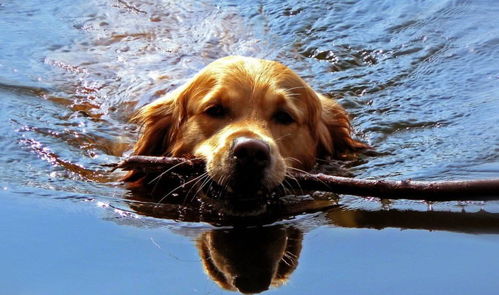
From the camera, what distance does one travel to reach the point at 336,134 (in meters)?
6.08

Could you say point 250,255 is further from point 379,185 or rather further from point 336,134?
point 336,134

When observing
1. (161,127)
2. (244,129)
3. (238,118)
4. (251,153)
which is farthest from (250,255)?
(161,127)

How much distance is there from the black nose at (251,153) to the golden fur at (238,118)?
13cm

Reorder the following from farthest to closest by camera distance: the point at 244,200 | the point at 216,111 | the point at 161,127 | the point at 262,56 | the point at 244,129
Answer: the point at 262,56 < the point at 161,127 < the point at 216,111 < the point at 244,129 < the point at 244,200

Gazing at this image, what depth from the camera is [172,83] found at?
6516 millimetres

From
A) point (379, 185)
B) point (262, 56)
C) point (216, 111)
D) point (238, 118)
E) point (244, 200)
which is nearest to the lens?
A: point (379, 185)

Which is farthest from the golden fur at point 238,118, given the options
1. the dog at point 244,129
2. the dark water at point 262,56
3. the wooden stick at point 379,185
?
the dark water at point 262,56

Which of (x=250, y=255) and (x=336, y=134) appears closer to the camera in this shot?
(x=250, y=255)

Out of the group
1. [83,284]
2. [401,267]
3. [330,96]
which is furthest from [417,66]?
[83,284]

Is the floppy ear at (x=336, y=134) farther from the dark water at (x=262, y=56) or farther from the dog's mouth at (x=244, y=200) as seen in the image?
the dog's mouth at (x=244, y=200)

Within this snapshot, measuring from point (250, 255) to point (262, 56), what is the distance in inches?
160

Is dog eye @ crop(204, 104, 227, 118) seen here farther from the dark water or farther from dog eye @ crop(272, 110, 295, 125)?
the dark water

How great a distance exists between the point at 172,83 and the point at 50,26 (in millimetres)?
2556

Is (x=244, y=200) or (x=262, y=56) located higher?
(x=244, y=200)
